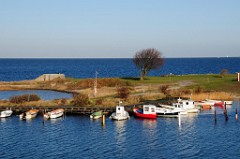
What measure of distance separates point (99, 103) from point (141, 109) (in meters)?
11.1

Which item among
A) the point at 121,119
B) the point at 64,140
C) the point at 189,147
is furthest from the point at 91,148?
the point at 121,119

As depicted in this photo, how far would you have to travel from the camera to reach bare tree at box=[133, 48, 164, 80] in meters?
144

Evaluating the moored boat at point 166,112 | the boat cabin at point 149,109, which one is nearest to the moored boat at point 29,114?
the boat cabin at point 149,109

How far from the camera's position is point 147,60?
472ft

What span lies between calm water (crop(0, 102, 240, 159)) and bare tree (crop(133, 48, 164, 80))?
58807 mm

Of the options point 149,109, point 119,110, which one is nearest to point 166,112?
point 149,109

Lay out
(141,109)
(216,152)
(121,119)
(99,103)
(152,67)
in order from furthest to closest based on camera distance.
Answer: (152,67), (99,103), (141,109), (121,119), (216,152)

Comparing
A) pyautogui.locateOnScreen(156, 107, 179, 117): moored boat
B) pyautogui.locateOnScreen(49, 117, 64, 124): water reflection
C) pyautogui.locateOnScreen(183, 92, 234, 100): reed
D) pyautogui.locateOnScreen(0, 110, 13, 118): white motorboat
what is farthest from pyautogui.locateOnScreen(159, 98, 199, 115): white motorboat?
pyautogui.locateOnScreen(0, 110, 13, 118): white motorboat

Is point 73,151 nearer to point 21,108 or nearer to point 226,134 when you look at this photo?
point 226,134

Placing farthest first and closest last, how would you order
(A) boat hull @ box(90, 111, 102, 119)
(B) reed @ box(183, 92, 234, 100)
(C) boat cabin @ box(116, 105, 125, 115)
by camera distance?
(B) reed @ box(183, 92, 234, 100) < (A) boat hull @ box(90, 111, 102, 119) < (C) boat cabin @ box(116, 105, 125, 115)

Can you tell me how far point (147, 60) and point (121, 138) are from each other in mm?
78021

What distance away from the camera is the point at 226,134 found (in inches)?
2719

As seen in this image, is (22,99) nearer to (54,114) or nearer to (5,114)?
(5,114)

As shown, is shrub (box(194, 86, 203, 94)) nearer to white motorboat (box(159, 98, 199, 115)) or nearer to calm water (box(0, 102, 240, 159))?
white motorboat (box(159, 98, 199, 115))
